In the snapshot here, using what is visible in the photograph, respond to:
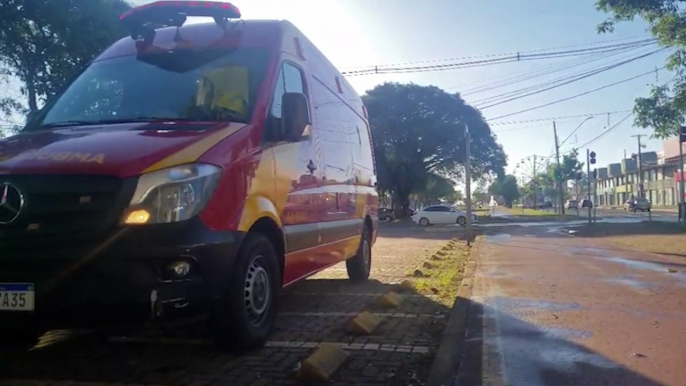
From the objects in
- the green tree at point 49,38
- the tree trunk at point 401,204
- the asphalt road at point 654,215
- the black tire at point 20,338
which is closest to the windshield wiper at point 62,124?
the black tire at point 20,338

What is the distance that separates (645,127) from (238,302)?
14080mm

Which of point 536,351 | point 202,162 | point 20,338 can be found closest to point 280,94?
point 202,162

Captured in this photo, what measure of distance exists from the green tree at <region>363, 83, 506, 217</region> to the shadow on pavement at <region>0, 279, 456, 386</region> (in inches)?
1498

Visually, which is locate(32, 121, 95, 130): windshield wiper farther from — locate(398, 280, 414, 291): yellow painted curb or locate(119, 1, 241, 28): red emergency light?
locate(398, 280, 414, 291): yellow painted curb

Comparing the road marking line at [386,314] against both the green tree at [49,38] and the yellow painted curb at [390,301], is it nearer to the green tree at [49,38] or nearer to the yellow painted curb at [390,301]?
the yellow painted curb at [390,301]

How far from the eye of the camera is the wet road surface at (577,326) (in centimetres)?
423

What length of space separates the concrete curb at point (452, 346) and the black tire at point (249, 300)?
1.33 m

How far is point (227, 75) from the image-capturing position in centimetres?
501

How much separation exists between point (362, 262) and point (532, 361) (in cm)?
455

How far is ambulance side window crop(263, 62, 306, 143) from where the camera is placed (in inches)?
192

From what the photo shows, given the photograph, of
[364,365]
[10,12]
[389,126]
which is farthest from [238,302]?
[389,126]

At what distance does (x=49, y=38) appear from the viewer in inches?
600

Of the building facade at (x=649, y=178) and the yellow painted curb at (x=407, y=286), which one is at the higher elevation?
the building facade at (x=649, y=178)

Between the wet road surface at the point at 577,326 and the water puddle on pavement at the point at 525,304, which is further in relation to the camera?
the water puddle on pavement at the point at 525,304
